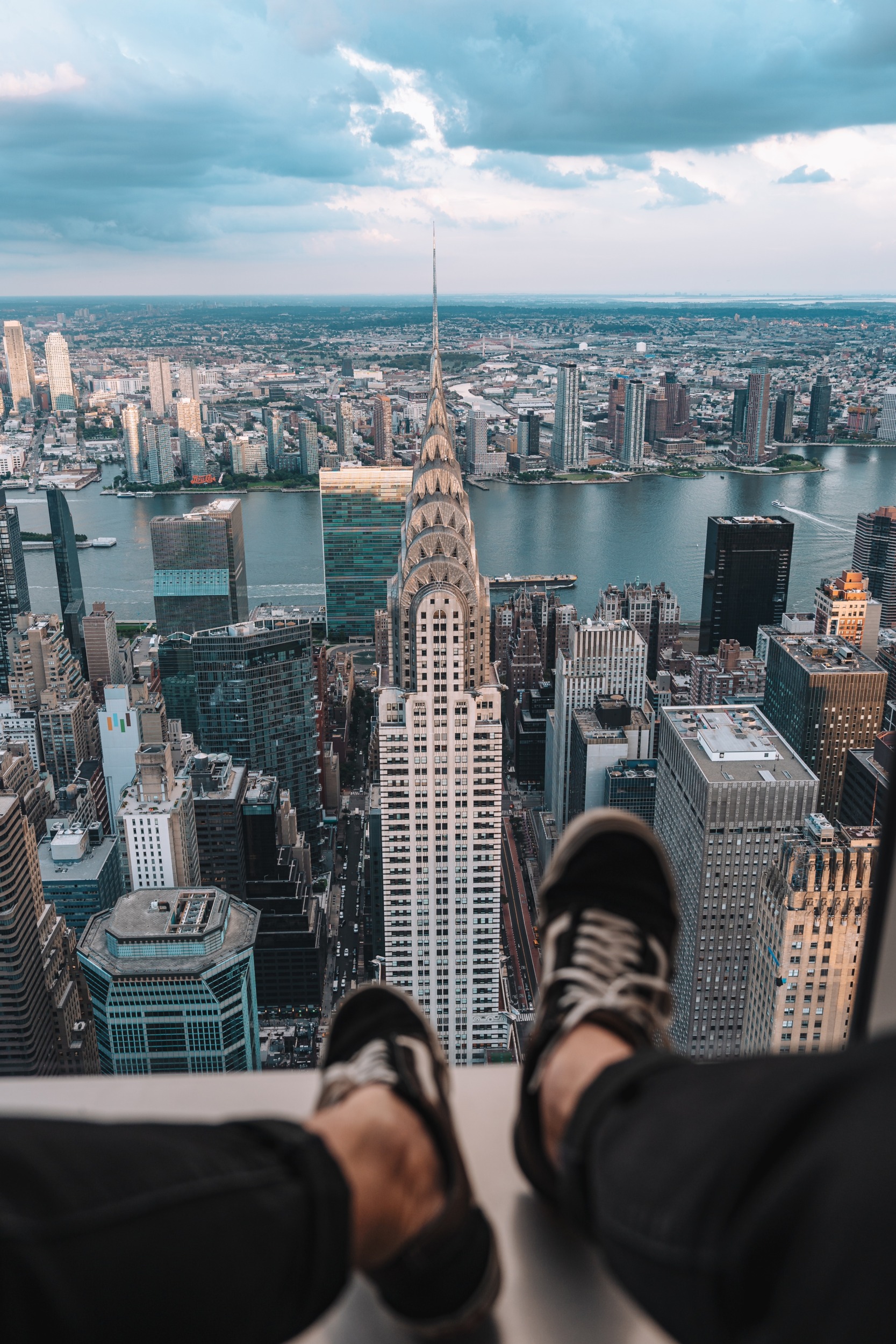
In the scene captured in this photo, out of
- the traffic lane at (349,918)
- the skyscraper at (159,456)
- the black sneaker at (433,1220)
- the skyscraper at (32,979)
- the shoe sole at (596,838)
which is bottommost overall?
the traffic lane at (349,918)

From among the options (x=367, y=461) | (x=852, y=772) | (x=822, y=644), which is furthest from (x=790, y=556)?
(x=367, y=461)

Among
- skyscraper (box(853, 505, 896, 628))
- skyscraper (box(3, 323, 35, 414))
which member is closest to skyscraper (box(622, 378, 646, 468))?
skyscraper (box(853, 505, 896, 628))

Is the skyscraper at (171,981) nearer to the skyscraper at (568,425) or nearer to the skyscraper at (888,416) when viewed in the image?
the skyscraper at (568,425)

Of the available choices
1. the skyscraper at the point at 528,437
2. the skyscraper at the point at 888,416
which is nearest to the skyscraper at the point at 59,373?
the skyscraper at the point at 528,437

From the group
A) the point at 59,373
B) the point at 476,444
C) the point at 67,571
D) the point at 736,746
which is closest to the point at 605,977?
the point at 736,746

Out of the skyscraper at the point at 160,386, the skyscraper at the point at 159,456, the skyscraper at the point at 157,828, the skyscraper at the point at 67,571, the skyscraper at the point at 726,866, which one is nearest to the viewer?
the skyscraper at the point at 726,866

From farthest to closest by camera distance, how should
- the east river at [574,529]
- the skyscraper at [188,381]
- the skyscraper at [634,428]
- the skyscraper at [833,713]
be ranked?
1. the skyscraper at [188,381]
2. the skyscraper at [634,428]
3. the east river at [574,529]
4. the skyscraper at [833,713]

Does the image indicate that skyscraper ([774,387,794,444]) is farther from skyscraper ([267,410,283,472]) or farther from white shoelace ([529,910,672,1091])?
white shoelace ([529,910,672,1091])
